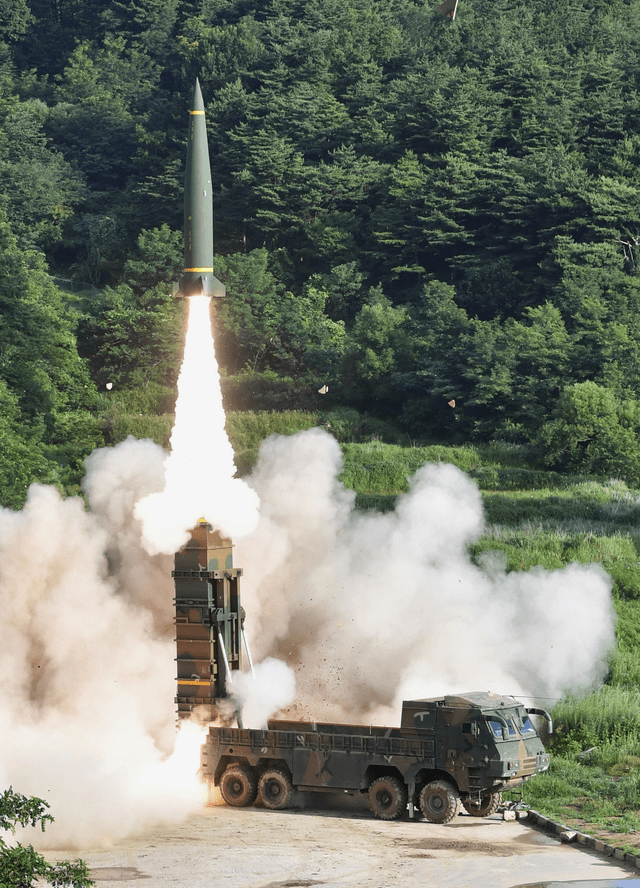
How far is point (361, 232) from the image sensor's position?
91.3 meters

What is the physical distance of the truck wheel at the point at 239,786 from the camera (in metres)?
31.0

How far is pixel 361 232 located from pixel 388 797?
211ft

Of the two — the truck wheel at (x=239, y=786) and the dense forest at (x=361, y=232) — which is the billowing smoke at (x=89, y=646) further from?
the dense forest at (x=361, y=232)

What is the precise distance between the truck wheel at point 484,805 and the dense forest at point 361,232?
28.9 meters

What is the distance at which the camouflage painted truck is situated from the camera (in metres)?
29.0

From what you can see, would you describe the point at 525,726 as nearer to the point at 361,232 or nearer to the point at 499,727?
the point at 499,727

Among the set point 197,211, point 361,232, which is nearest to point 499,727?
point 197,211

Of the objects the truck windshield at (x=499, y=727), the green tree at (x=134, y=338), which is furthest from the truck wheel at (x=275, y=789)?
the green tree at (x=134, y=338)

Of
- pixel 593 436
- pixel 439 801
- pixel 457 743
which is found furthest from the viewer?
pixel 593 436

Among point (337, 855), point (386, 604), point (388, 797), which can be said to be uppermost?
point (386, 604)

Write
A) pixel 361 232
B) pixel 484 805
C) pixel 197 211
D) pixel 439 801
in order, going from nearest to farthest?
pixel 439 801
pixel 484 805
pixel 197 211
pixel 361 232

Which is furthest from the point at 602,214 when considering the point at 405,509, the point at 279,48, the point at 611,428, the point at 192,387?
the point at 192,387

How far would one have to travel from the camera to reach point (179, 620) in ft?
108

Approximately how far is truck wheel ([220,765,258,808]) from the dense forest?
26.2 metres
